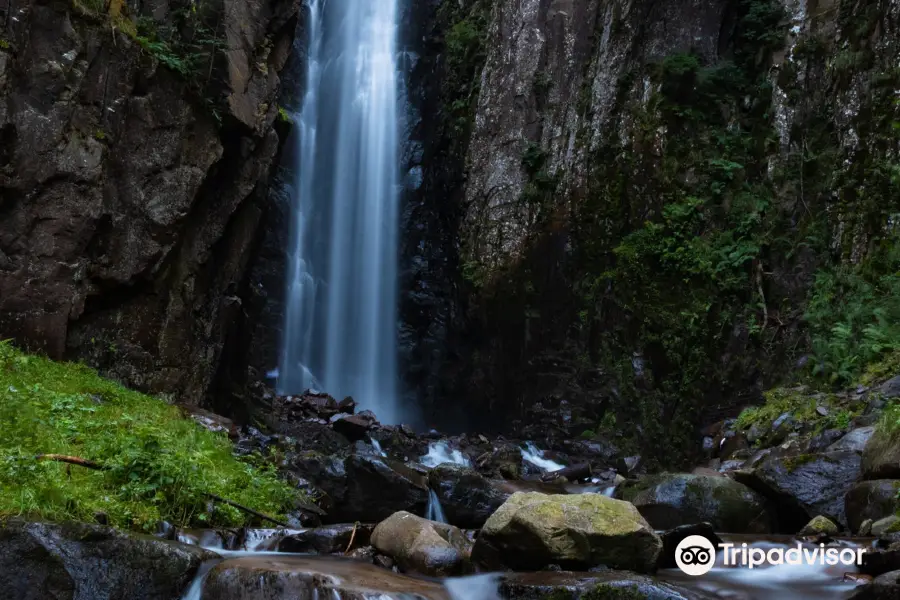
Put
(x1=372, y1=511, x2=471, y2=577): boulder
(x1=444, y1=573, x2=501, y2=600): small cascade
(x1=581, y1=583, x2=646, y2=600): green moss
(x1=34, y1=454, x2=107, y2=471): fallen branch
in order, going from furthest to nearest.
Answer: (x1=34, y1=454, x2=107, y2=471): fallen branch, (x1=372, y1=511, x2=471, y2=577): boulder, (x1=444, y1=573, x2=501, y2=600): small cascade, (x1=581, y1=583, x2=646, y2=600): green moss

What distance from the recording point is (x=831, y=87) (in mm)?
15203

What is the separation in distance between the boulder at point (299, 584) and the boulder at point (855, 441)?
499cm

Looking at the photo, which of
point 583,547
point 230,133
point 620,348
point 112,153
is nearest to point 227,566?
point 583,547

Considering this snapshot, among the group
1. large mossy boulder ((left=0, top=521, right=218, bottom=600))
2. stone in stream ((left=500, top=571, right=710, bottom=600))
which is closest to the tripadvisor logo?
stone in stream ((left=500, top=571, right=710, bottom=600))

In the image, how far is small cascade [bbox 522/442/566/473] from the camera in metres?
14.4

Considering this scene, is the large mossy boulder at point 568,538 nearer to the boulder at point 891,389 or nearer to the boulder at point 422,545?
the boulder at point 422,545

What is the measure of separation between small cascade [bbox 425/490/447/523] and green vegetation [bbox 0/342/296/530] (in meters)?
1.59

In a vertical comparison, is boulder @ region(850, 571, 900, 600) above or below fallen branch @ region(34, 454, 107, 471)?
below

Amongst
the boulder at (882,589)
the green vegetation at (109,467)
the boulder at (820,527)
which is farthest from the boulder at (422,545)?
the boulder at (820,527)

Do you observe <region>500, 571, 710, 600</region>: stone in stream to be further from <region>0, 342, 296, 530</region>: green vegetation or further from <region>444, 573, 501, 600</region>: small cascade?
<region>0, 342, 296, 530</region>: green vegetation

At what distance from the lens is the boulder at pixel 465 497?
8211mm

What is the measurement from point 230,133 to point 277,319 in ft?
31.0

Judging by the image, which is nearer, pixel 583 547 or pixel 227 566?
pixel 227 566

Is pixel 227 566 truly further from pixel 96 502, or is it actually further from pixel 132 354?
pixel 132 354
